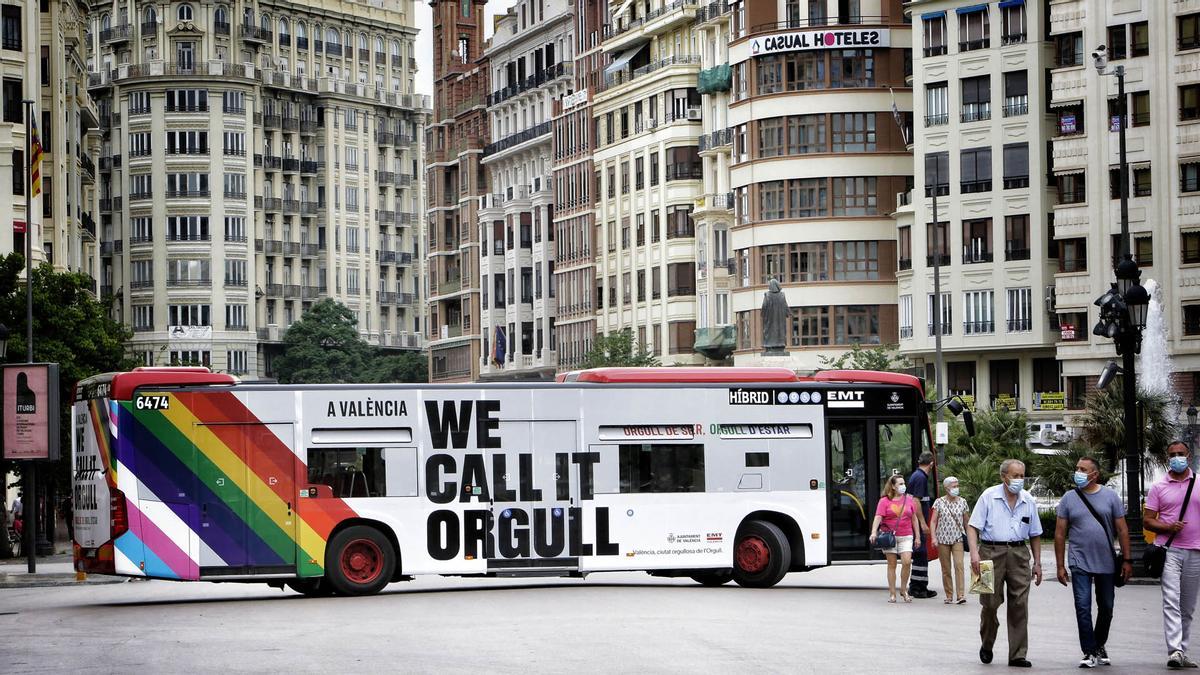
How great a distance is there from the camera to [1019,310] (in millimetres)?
81750

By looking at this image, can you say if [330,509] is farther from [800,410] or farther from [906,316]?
[906,316]

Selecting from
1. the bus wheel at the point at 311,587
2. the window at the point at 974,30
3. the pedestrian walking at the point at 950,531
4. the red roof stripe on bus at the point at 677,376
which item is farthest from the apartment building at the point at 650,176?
the pedestrian walking at the point at 950,531

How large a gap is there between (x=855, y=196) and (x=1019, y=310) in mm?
10074

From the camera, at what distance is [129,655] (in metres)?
21.2

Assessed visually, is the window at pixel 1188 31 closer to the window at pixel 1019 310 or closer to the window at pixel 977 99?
the window at pixel 977 99

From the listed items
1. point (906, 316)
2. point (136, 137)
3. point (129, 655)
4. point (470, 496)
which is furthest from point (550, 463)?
point (136, 137)

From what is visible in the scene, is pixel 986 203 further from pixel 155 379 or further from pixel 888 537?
pixel 155 379

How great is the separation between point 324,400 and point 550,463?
3385 mm

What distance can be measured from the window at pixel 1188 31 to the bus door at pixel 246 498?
53.1m

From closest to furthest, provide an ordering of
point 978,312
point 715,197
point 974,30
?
point 974,30, point 978,312, point 715,197

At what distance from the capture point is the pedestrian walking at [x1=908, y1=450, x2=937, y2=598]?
29.1 meters

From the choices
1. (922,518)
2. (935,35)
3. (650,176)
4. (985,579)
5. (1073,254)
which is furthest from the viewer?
(650,176)

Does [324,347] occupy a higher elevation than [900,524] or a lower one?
higher

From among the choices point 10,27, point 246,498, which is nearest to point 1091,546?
point 246,498
